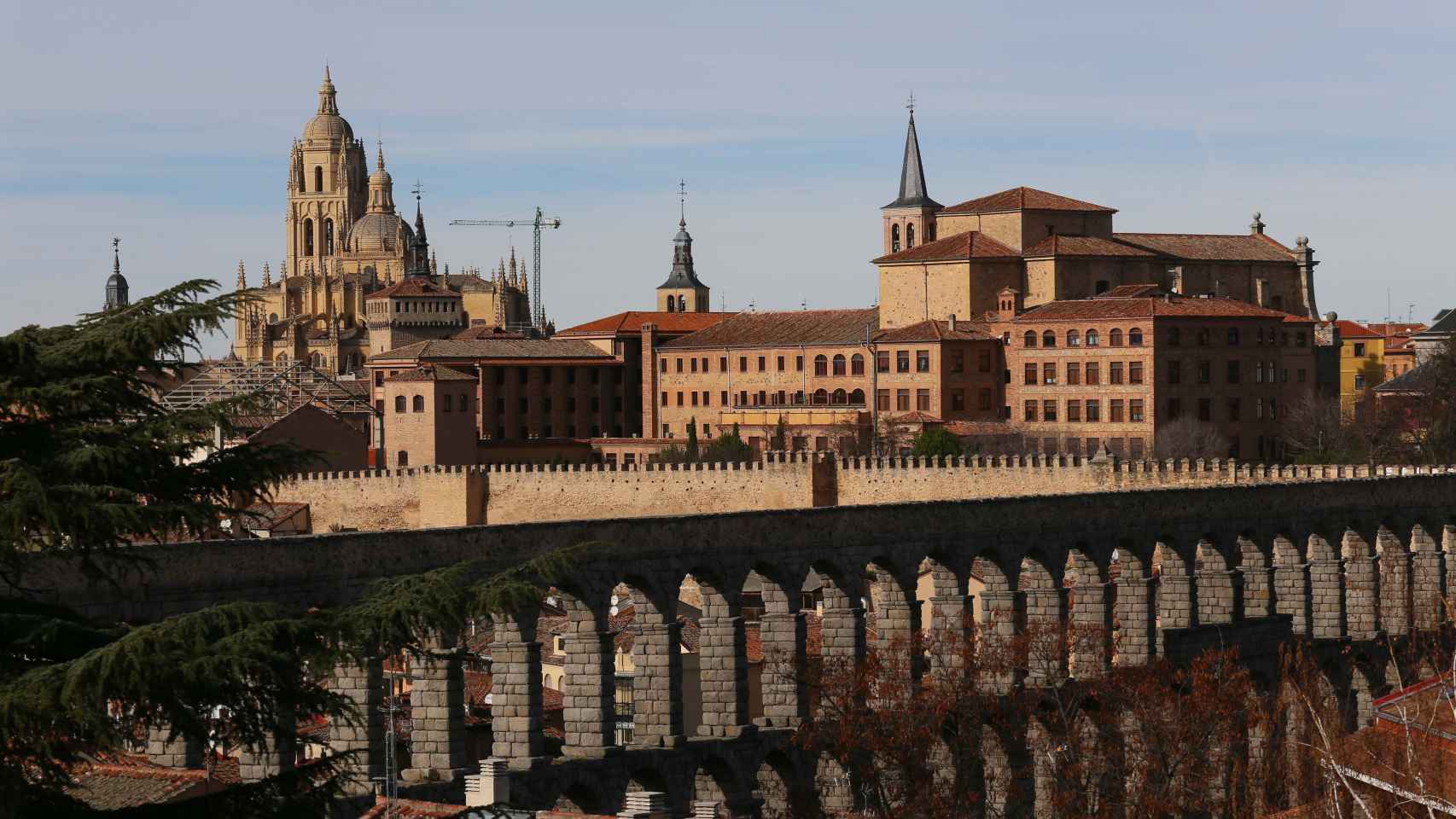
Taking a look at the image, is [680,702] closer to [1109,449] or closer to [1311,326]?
[1109,449]

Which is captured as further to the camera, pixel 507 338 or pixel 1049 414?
pixel 507 338

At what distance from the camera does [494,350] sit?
122 m

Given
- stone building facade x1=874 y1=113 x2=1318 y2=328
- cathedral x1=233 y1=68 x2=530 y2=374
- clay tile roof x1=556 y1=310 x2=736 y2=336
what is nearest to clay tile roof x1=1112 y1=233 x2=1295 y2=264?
stone building facade x1=874 y1=113 x2=1318 y2=328

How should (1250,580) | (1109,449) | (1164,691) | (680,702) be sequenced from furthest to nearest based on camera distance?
(1109,449), (1250,580), (1164,691), (680,702)

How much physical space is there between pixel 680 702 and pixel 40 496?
2655 cm

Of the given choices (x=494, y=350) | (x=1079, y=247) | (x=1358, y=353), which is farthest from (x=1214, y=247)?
(x=1358, y=353)

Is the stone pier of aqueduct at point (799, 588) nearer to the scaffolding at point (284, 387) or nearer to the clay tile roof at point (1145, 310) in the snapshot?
A: the clay tile roof at point (1145, 310)

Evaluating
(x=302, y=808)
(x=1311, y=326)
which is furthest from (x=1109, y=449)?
(x=302, y=808)

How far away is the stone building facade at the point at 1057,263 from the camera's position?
108375 mm

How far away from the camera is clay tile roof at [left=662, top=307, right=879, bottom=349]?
113 meters

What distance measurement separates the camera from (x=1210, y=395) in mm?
101188

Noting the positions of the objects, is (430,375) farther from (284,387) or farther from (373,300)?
(373,300)

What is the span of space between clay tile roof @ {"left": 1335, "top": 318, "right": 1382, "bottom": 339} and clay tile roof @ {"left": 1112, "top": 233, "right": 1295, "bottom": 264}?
37.2 meters

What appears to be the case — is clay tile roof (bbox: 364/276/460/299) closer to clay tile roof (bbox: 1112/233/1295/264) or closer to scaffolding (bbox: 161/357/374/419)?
scaffolding (bbox: 161/357/374/419)
